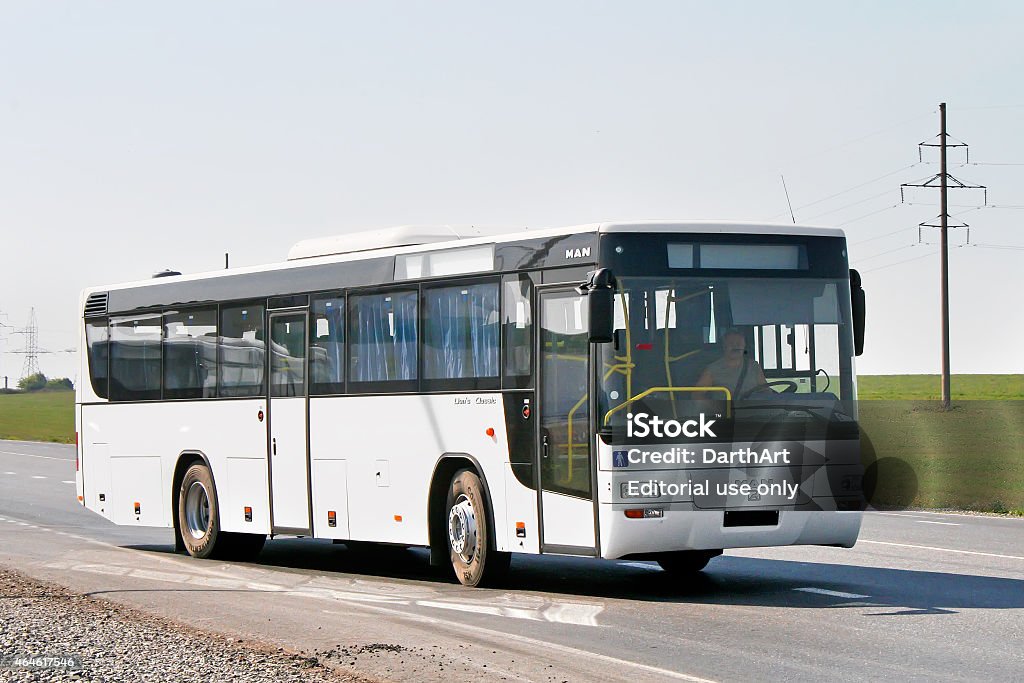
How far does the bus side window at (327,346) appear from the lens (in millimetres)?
16672

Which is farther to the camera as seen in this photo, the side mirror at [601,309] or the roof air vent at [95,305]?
the roof air vent at [95,305]

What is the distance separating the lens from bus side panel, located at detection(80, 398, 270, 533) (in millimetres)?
18094

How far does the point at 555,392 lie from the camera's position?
13766 millimetres

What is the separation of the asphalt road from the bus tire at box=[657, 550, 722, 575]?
224 mm

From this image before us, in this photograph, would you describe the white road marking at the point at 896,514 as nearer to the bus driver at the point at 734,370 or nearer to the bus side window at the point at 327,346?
the bus side window at the point at 327,346

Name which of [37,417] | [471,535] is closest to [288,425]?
[471,535]

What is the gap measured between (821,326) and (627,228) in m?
1.86

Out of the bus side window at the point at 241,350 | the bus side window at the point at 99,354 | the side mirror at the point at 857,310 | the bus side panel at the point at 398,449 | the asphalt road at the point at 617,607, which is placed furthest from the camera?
the bus side window at the point at 99,354

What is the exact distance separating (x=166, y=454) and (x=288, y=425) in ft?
Answer: 9.61

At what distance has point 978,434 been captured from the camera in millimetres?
50562

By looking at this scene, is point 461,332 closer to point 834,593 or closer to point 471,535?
point 471,535

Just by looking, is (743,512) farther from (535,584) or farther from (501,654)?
(501,654)

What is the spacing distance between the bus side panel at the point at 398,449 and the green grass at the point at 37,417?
48.1 meters

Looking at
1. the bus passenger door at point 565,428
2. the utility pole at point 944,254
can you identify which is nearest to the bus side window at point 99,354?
the bus passenger door at point 565,428
